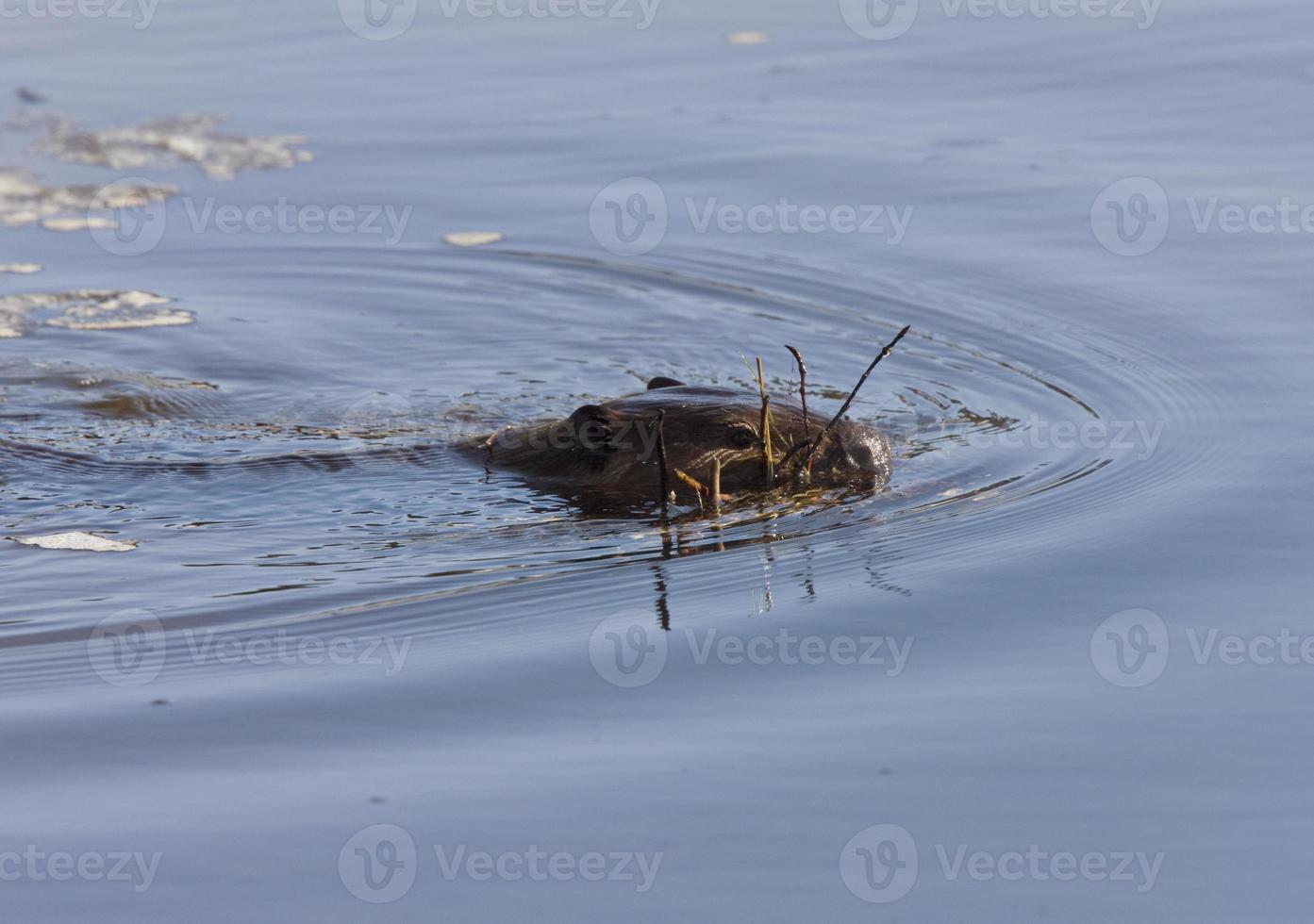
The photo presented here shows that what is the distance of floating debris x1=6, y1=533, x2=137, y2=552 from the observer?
19.9 ft

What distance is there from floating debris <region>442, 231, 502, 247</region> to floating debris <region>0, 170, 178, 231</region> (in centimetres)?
198

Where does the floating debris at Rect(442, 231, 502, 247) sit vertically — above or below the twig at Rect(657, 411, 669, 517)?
above

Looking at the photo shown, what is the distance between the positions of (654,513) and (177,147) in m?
6.25

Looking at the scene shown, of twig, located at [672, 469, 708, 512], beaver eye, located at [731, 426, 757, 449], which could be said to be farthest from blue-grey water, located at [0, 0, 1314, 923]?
beaver eye, located at [731, 426, 757, 449]

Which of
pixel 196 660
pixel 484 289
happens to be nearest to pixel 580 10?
pixel 484 289

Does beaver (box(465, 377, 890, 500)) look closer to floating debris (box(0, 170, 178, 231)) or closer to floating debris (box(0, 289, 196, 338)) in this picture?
floating debris (box(0, 289, 196, 338))

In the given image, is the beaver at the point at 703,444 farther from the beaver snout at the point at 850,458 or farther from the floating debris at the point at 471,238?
the floating debris at the point at 471,238

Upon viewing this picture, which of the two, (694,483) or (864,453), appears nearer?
(694,483)

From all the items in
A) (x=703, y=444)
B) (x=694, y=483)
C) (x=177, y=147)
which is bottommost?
(x=694, y=483)

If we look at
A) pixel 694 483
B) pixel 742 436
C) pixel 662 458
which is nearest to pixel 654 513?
pixel 694 483

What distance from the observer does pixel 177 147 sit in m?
11.3

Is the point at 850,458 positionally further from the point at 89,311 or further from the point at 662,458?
the point at 89,311

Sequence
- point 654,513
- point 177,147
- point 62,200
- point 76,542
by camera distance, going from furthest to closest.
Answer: point 177,147 < point 62,200 < point 654,513 < point 76,542

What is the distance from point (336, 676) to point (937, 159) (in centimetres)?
624
